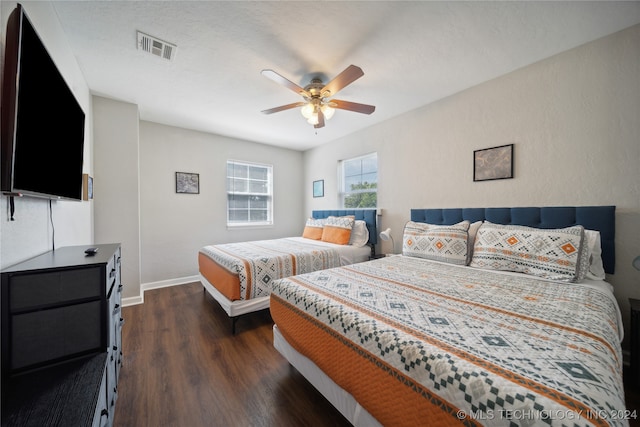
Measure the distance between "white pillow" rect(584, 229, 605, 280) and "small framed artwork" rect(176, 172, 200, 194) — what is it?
4.90m

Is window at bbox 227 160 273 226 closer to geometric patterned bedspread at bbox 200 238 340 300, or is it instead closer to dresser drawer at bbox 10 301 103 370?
geometric patterned bedspread at bbox 200 238 340 300

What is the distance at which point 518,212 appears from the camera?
231cm

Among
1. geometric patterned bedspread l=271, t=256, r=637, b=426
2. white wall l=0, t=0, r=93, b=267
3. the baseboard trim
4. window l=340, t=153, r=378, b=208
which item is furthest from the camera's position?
window l=340, t=153, r=378, b=208

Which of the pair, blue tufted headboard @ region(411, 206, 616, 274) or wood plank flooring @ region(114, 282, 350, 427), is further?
blue tufted headboard @ region(411, 206, 616, 274)

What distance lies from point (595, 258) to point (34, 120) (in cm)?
371

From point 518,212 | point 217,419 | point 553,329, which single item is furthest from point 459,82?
point 217,419

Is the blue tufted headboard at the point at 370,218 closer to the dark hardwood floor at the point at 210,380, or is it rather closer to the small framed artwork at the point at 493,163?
Answer: the small framed artwork at the point at 493,163

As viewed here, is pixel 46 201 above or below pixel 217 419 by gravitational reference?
above

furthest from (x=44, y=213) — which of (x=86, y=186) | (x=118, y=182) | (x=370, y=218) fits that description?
(x=370, y=218)

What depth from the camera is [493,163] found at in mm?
2521

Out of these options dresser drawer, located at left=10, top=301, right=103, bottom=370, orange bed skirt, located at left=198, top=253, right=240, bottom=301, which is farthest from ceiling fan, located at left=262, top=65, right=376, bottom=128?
dresser drawer, located at left=10, top=301, right=103, bottom=370

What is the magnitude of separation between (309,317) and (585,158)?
267cm

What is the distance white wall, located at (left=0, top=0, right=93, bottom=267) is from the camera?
3.38ft

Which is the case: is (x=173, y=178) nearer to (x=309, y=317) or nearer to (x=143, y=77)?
(x=143, y=77)
